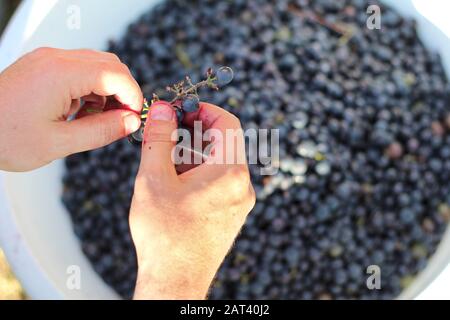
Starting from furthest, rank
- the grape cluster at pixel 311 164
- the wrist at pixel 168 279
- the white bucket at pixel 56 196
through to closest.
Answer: the grape cluster at pixel 311 164, the white bucket at pixel 56 196, the wrist at pixel 168 279

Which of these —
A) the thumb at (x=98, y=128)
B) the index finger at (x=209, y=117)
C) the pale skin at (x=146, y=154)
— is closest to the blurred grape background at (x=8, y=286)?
the pale skin at (x=146, y=154)

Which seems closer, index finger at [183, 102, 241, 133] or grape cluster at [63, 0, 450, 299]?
index finger at [183, 102, 241, 133]

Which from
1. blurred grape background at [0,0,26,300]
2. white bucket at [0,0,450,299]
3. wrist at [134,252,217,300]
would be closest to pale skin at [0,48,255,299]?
wrist at [134,252,217,300]

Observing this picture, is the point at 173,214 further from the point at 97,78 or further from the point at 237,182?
the point at 97,78

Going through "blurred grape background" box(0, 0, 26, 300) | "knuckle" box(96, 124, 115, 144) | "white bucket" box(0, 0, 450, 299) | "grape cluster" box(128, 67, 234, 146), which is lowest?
"blurred grape background" box(0, 0, 26, 300)

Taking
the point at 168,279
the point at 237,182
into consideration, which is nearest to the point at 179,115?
the point at 237,182

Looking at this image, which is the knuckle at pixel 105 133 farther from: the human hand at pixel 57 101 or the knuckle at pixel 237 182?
the knuckle at pixel 237 182

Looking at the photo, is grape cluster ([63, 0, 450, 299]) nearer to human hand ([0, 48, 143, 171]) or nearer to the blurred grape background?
the blurred grape background
